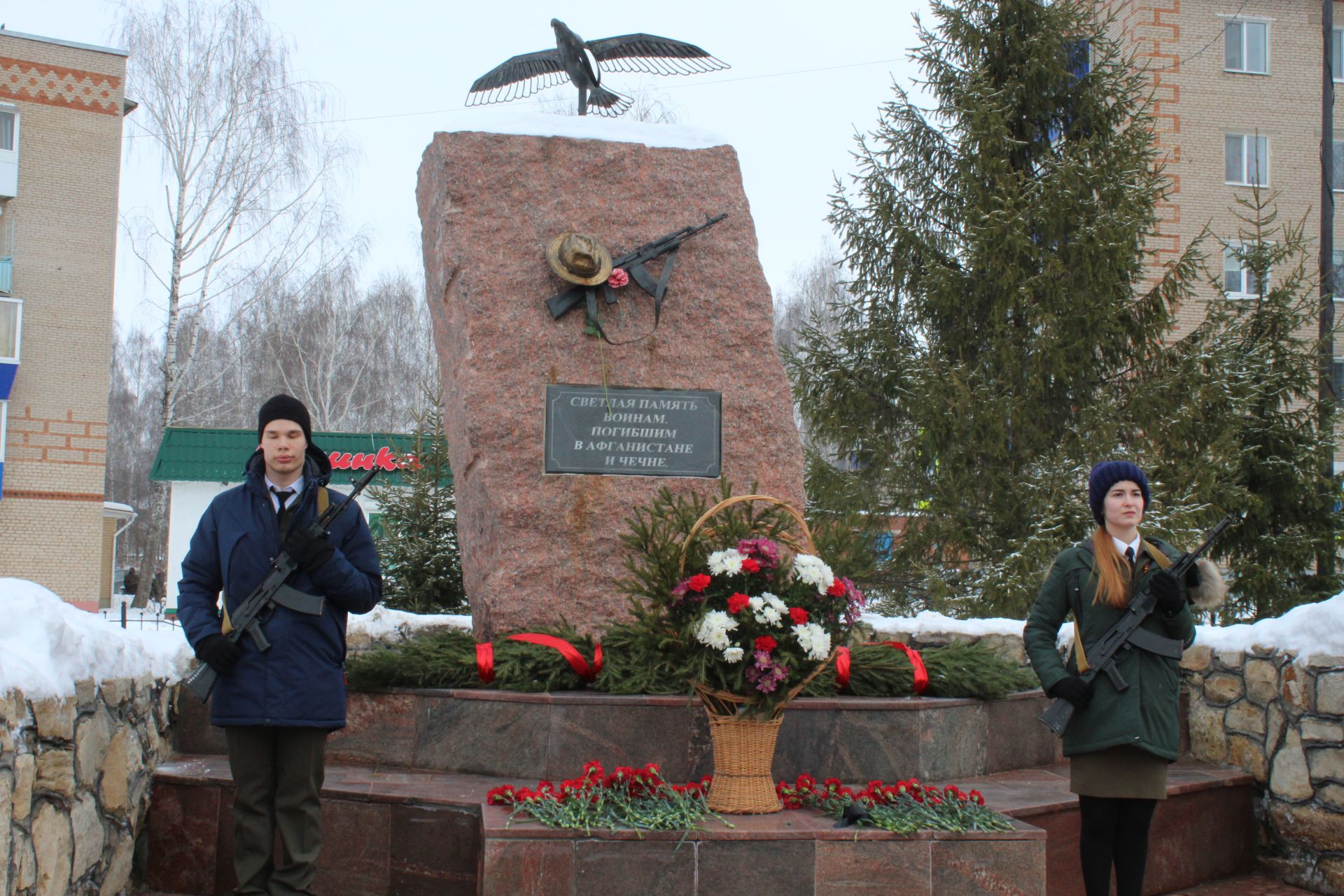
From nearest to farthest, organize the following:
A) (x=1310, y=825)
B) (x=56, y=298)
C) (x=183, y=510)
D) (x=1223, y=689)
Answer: (x=1310, y=825) → (x=1223, y=689) → (x=183, y=510) → (x=56, y=298)

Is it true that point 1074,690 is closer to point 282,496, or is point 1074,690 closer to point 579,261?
point 282,496

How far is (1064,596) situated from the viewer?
3514 mm

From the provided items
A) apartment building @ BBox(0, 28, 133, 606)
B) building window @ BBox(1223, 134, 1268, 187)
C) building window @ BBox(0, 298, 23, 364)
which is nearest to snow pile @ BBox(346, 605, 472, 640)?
apartment building @ BBox(0, 28, 133, 606)

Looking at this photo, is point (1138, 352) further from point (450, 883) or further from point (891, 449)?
point (450, 883)

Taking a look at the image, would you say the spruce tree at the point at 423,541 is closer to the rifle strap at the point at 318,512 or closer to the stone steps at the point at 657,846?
the stone steps at the point at 657,846

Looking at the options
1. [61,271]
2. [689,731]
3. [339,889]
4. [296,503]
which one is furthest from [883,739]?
[61,271]

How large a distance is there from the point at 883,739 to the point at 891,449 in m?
6.48

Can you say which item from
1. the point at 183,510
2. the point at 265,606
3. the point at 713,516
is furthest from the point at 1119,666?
the point at 183,510

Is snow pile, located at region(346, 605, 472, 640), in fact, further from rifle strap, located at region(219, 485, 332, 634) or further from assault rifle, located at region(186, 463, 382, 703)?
assault rifle, located at region(186, 463, 382, 703)

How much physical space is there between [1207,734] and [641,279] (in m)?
3.22

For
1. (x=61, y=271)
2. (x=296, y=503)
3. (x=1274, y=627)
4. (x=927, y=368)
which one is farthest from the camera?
(x=61, y=271)

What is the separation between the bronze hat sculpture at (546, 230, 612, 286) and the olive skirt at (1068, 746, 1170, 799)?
304cm

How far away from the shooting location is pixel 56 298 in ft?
66.5

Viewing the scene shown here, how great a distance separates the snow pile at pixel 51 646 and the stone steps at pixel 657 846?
60 centimetres
